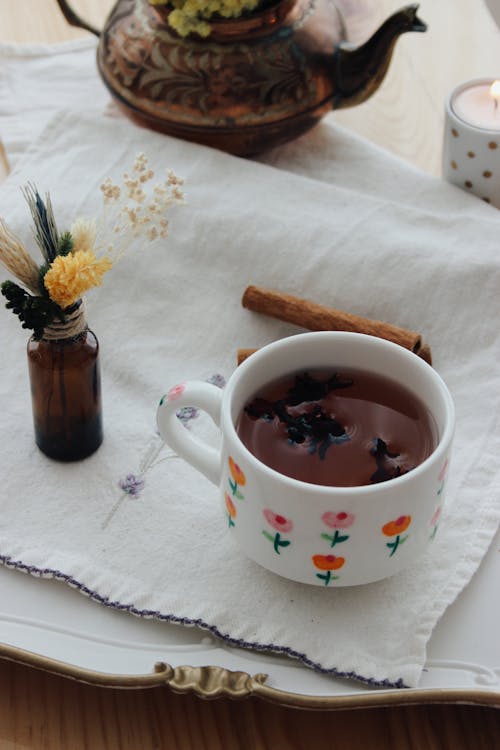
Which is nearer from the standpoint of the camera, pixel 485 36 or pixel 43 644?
pixel 43 644

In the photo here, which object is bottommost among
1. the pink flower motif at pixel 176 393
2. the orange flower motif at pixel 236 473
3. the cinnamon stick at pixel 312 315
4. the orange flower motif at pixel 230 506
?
the cinnamon stick at pixel 312 315

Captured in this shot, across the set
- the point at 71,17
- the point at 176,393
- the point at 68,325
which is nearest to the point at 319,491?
the point at 176,393

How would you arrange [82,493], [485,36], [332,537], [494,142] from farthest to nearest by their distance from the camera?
[485,36], [494,142], [82,493], [332,537]

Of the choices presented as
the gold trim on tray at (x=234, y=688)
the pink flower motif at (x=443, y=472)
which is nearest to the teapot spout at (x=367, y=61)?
the pink flower motif at (x=443, y=472)

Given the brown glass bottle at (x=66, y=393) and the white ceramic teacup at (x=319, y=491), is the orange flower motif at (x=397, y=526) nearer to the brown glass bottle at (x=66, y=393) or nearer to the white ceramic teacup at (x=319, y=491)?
the white ceramic teacup at (x=319, y=491)

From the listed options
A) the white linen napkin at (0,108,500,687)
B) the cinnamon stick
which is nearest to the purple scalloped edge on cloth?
the white linen napkin at (0,108,500,687)

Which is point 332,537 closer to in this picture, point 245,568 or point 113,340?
point 245,568

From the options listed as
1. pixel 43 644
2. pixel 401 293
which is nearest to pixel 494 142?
pixel 401 293
